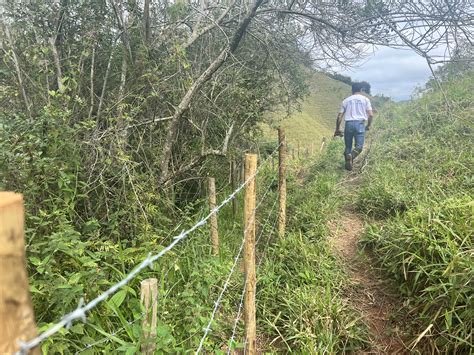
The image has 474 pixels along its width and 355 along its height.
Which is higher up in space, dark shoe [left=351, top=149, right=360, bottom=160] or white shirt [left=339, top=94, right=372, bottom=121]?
white shirt [left=339, top=94, right=372, bottom=121]

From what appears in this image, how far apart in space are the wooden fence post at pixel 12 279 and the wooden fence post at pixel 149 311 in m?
1.02

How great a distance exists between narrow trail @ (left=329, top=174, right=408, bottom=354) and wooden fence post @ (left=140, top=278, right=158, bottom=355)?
6.13ft

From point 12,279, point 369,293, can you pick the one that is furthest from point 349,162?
point 12,279

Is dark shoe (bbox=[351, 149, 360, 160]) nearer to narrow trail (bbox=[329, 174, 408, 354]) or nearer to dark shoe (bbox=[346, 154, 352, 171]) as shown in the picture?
dark shoe (bbox=[346, 154, 352, 171])

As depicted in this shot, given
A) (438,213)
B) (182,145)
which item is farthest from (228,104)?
(438,213)

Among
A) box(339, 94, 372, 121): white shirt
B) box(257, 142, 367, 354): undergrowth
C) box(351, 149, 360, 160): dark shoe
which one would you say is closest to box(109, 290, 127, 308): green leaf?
box(257, 142, 367, 354): undergrowth

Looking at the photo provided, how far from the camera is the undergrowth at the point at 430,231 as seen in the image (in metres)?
2.72

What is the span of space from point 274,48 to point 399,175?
2.76 metres

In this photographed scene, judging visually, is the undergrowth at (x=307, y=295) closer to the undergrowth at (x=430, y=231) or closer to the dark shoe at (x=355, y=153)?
the undergrowth at (x=430, y=231)

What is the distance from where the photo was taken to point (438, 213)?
11.8ft

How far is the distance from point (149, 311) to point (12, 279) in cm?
127

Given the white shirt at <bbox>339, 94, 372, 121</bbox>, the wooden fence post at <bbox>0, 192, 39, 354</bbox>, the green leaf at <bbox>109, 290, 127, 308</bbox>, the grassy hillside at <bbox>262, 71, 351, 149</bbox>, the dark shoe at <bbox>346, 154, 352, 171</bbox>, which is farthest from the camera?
the grassy hillside at <bbox>262, 71, 351, 149</bbox>

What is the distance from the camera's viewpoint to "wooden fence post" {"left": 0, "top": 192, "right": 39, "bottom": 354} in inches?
25.9

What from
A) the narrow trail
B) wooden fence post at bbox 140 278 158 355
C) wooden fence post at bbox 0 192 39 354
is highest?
wooden fence post at bbox 0 192 39 354
